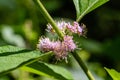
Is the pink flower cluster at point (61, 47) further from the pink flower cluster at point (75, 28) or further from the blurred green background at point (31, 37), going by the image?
the blurred green background at point (31, 37)

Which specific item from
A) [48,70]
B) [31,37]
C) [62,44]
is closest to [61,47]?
[62,44]

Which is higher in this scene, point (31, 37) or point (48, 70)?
point (31, 37)

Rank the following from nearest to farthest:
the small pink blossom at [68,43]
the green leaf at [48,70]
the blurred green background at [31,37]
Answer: the small pink blossom at [68,43] → the green leaf at [48,70] → the blurred green background at [31,37]

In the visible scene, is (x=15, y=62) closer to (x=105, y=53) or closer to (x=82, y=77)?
(x=82, y=77)

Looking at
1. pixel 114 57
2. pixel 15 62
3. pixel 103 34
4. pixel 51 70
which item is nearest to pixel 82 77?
pixel 114 57

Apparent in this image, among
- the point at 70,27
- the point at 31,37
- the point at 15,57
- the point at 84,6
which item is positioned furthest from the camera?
the point at 31,37

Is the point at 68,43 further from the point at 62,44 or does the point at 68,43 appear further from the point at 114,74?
the point at 114,74

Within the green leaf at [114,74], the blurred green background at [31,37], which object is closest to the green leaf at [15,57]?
the green leaf at [114,74]

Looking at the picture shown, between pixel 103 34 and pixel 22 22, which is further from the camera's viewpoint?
pixel 103 34
